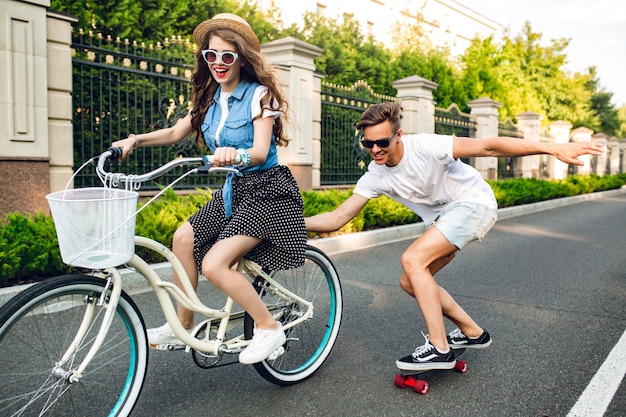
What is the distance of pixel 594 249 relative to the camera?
8.80 metres

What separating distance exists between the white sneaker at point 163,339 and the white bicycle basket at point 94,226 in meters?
0.70

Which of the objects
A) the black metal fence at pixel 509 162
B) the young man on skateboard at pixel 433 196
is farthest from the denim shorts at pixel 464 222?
the black metal fence at pixel 509 162

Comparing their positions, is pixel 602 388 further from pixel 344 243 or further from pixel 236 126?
pixel 344 243

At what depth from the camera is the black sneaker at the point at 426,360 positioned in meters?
3.35

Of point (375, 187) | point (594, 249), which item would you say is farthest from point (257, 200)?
point (594, 249)

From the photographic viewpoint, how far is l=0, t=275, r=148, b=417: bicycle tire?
234 centimetres

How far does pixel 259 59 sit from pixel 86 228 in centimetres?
135

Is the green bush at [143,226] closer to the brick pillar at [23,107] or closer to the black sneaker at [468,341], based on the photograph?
the brick pillar at [23,107]

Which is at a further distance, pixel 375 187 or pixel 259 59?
pixel 375 187

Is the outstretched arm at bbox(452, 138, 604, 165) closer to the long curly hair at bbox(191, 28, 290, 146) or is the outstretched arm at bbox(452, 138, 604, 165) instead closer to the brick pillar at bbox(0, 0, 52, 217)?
the long curly hair at bbox(191, 28, 290, 146)

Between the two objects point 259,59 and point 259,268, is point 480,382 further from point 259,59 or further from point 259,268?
point 259,59

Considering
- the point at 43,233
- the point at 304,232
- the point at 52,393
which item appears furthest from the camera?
the point at 43,233

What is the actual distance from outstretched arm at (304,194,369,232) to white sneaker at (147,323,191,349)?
38.7 inches

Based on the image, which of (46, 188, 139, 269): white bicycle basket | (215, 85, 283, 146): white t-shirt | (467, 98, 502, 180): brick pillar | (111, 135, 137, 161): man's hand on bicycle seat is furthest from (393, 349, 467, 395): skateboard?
(467, 98, 502, 180): brick pillar
